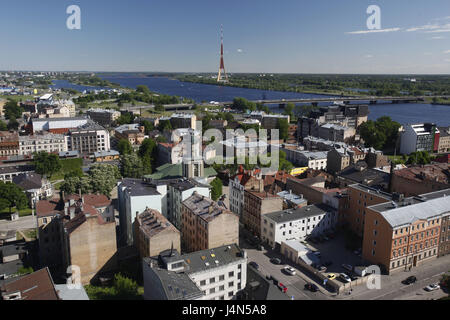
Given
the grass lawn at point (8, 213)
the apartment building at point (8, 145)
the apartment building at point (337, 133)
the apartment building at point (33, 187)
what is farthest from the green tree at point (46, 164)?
the apartment building at point (337, 133)

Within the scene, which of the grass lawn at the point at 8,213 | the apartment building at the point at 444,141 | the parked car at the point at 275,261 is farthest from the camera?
the apartment building at the point at 444,141

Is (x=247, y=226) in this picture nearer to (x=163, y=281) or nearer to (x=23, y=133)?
(x=163, y=281)

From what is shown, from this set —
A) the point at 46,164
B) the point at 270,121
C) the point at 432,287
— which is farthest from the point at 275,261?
the point at 270,121

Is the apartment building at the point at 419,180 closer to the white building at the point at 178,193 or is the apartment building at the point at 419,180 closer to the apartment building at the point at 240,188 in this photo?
the apartment building at the point at 240,188

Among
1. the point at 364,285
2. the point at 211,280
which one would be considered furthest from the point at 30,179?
the point at 364,285

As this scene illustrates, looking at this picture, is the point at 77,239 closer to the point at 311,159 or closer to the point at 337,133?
the point at 311,159

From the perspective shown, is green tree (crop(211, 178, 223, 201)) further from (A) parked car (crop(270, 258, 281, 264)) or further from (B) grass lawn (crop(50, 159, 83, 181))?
(B) grass lawn (crop(50, 159, 83, 181))

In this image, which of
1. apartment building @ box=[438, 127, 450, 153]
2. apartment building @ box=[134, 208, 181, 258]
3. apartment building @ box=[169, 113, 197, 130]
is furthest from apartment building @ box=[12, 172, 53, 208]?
apartment building @ box=[438, 127, 450, 153]
